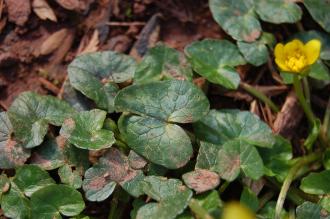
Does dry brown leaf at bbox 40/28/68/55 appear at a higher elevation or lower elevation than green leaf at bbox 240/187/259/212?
higher

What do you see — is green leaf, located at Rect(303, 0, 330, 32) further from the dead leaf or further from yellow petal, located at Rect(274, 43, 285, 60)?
the dead leaf

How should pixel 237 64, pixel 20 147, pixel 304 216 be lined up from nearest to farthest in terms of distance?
1. pixel 304 216
2. pixel 20 147
3. pixel 237 64

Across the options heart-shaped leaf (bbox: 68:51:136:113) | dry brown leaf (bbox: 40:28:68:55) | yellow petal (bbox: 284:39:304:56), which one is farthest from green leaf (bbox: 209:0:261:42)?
dry brown leaf (bbox: 40:28:68:55)

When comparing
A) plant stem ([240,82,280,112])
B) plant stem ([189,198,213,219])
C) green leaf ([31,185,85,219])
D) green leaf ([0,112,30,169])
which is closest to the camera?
plant stem ([189,198,213,219])

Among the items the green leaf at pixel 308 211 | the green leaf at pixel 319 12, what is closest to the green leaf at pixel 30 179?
the green leaf at pixel 308 211

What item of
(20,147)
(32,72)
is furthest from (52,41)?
(20,147)

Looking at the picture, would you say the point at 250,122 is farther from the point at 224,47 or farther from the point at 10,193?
the point at 10,193

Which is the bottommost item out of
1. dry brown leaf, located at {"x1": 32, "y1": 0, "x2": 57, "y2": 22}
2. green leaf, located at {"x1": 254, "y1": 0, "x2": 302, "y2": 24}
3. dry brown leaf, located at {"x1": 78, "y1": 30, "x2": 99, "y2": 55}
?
dry brown leaf, located at {"x1": 78, "y1": 30, "x2": 99, "y2": 55}
